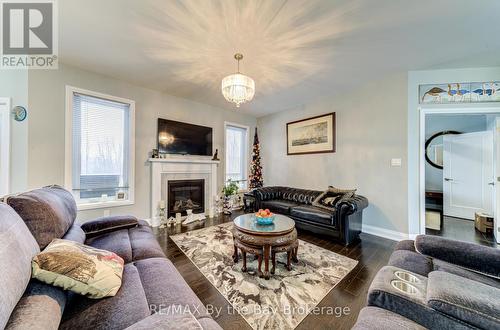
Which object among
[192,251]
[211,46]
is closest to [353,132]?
[211,46]

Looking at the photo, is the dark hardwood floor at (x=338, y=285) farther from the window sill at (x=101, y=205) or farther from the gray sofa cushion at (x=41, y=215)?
the gray sofa cushion at (x=41, y=215)

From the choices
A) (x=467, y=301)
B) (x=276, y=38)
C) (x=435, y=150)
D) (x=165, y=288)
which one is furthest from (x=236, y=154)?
(x=435, y=150)

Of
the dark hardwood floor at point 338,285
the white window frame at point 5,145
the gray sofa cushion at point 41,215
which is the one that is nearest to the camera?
the gray sofa cushion at point 41,215

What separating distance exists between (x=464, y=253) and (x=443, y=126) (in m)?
5.30

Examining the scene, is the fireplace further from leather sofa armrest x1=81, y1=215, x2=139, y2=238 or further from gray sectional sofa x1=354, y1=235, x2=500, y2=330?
gray sectional sofa x1=354, y1=235, x2=500, y2=330

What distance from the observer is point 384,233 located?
3277mm

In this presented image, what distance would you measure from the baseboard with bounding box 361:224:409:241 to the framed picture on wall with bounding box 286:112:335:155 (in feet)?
5.39

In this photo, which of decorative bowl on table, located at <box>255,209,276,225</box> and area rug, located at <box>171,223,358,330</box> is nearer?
area rug, located at <box>171,223,358,330</box>

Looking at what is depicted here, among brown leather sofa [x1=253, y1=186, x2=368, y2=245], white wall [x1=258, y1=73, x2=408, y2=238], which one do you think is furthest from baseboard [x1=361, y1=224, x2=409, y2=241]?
brown leather sofa [x1=253, y1=186, x2=368, y2=245]

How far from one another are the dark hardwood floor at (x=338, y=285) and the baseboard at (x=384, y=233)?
0.15 meters

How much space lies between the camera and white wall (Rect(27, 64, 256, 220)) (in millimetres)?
2740

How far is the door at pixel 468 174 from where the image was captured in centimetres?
400

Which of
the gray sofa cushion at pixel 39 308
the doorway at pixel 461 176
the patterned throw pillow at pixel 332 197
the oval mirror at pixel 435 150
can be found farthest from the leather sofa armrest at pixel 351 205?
the oval mirror at pixel 435 150

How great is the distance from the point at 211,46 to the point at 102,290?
8.62ft
